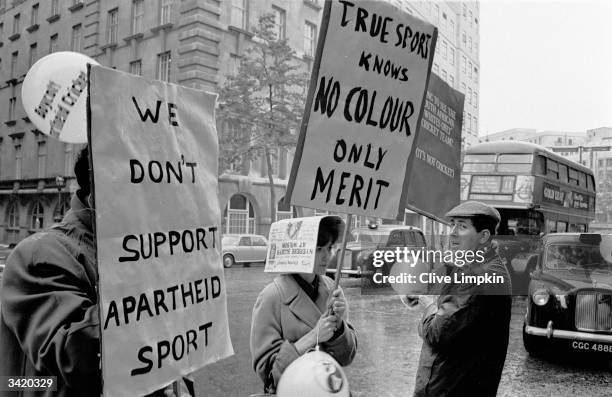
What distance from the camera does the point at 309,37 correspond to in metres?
29.9

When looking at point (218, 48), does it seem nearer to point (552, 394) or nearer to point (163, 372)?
point (552, 394)

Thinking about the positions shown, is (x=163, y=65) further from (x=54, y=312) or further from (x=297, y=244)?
(x=54, y=312)

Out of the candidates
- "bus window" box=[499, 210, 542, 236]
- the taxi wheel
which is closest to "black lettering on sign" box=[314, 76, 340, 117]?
"bus window" box=[499, 210, 542, 236]

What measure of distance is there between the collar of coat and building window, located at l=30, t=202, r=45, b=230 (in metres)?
32.0

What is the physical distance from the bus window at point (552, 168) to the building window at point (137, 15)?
19794 mm

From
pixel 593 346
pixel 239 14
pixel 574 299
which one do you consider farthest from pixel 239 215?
pixel 593 346

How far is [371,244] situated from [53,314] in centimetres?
1446

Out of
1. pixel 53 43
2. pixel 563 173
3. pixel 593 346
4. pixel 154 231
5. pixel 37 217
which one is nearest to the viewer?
pixel 154 231

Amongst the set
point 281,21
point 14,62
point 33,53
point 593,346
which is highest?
point 281,21

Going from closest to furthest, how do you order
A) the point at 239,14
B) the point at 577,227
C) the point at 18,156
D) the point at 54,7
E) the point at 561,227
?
1. the point at 561,227
2. the point at 577,227
3. the point at 239,14
4. the point at 54,7
5. the point at 18,156

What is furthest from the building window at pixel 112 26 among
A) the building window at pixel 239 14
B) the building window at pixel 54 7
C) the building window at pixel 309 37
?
the building window at pixel 309 37

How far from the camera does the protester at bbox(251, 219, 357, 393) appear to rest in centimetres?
239

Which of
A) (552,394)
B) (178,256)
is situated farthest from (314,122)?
(552,394)

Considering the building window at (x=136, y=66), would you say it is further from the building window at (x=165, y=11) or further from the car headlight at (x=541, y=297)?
the car headlight at (x=541, y=297)
